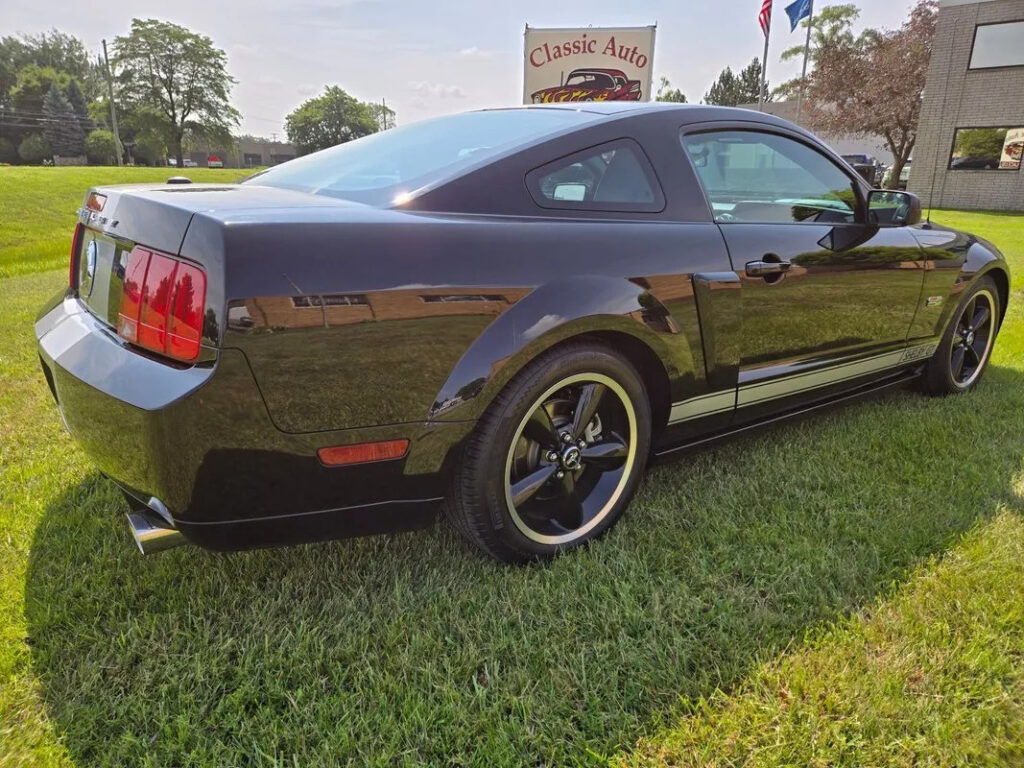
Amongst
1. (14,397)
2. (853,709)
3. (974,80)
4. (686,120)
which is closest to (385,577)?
(853,709)

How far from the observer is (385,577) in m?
2.04

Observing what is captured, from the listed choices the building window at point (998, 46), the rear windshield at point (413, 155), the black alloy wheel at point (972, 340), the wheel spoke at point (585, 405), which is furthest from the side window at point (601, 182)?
the building window at point (998, 46)

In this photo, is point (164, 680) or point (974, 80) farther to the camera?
point (974, 80)

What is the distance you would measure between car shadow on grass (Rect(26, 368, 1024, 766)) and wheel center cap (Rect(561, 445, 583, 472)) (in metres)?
0.28

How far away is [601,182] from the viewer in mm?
2168

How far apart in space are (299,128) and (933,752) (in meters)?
97.8

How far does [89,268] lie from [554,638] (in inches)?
68.8

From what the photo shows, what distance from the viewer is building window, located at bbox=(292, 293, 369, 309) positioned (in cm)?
154

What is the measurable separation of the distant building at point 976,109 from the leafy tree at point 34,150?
3034 inches

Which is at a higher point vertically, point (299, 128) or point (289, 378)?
point (299, 128)

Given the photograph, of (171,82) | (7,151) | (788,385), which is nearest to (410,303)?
(788,385)

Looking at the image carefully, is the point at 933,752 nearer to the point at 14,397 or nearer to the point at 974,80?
the point at 14,397

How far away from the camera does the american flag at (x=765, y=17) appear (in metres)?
16.6

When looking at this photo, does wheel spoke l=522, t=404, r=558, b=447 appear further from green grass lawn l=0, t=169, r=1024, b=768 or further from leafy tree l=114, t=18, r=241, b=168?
leafy tree l=114, t=18, r=241, b=168
